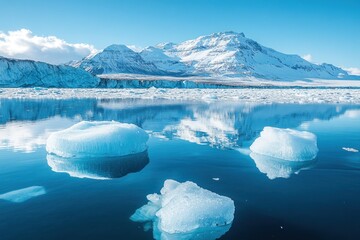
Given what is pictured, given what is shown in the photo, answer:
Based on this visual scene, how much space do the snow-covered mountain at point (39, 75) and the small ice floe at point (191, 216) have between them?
41723 mm

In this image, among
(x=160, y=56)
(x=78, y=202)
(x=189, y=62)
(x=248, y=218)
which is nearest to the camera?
(x=248, y=218)

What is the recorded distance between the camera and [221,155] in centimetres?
741

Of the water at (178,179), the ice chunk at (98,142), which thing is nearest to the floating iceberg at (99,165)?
the water at (178,179)

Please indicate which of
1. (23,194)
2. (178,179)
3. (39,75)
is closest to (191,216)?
(178,179)

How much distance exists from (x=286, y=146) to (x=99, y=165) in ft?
12.2

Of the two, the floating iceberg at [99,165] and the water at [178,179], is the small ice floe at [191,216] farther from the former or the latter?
the floating iceberg at [99,165]

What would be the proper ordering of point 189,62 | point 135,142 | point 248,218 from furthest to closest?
point 189,62 → point 135,142 → point 248,218

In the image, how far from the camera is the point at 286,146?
6.89 meters

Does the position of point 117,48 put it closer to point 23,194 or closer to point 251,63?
point 251,63

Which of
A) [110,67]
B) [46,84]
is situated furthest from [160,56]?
[46,84]

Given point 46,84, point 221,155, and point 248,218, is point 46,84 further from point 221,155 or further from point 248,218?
point 248,218

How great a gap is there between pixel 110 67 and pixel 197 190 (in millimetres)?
137540

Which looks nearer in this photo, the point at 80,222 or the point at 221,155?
the point at 80,222

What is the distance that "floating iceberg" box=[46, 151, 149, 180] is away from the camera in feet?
19.4
